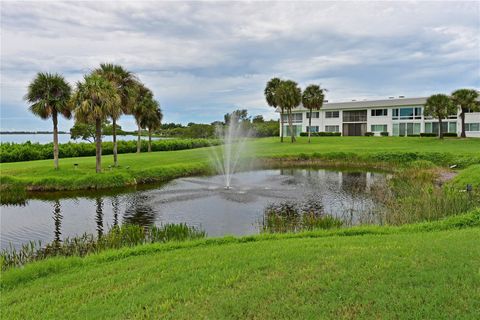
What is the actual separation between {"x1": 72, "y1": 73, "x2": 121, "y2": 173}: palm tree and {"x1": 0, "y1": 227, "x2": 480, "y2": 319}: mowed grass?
61.1 feet

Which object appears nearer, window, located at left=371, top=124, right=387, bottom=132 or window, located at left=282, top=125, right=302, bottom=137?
window, located at left=371, top=124, right=387, bottom=132

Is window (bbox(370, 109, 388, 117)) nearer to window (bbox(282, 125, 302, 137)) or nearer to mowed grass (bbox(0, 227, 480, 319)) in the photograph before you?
window (bbox(282, 125, 302, 137))

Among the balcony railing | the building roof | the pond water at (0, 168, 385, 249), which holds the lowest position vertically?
the pond water at (0, 168, 385, 249)

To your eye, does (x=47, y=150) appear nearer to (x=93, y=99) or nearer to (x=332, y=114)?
(x=93, y=99)

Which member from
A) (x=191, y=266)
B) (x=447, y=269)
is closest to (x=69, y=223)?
(x=191, y=266)

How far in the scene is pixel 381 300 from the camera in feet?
18.6

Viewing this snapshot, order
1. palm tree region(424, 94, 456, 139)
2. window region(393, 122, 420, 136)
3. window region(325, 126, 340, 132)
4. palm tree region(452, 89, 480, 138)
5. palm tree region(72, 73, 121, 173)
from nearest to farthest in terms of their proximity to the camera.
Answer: palm tree region(72, 73, 121, 173)
palm tree region(452, 89, 480, 138)
palm tree region(424, 94, 456, 139)
window region(393, 122, 420, 136)
window region(325, 126, 340, 132)

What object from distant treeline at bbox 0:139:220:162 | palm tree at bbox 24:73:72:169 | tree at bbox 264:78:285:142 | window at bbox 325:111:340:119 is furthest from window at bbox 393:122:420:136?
palm tree at bbox 24:73:72:169

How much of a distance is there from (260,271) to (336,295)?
5.59 feet

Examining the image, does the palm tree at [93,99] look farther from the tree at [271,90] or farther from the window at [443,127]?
the window at [443,127]

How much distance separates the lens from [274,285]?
6.43 metres

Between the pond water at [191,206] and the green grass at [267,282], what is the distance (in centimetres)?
512

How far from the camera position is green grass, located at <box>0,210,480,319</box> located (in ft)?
18.4

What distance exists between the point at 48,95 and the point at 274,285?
24972 millimetres
